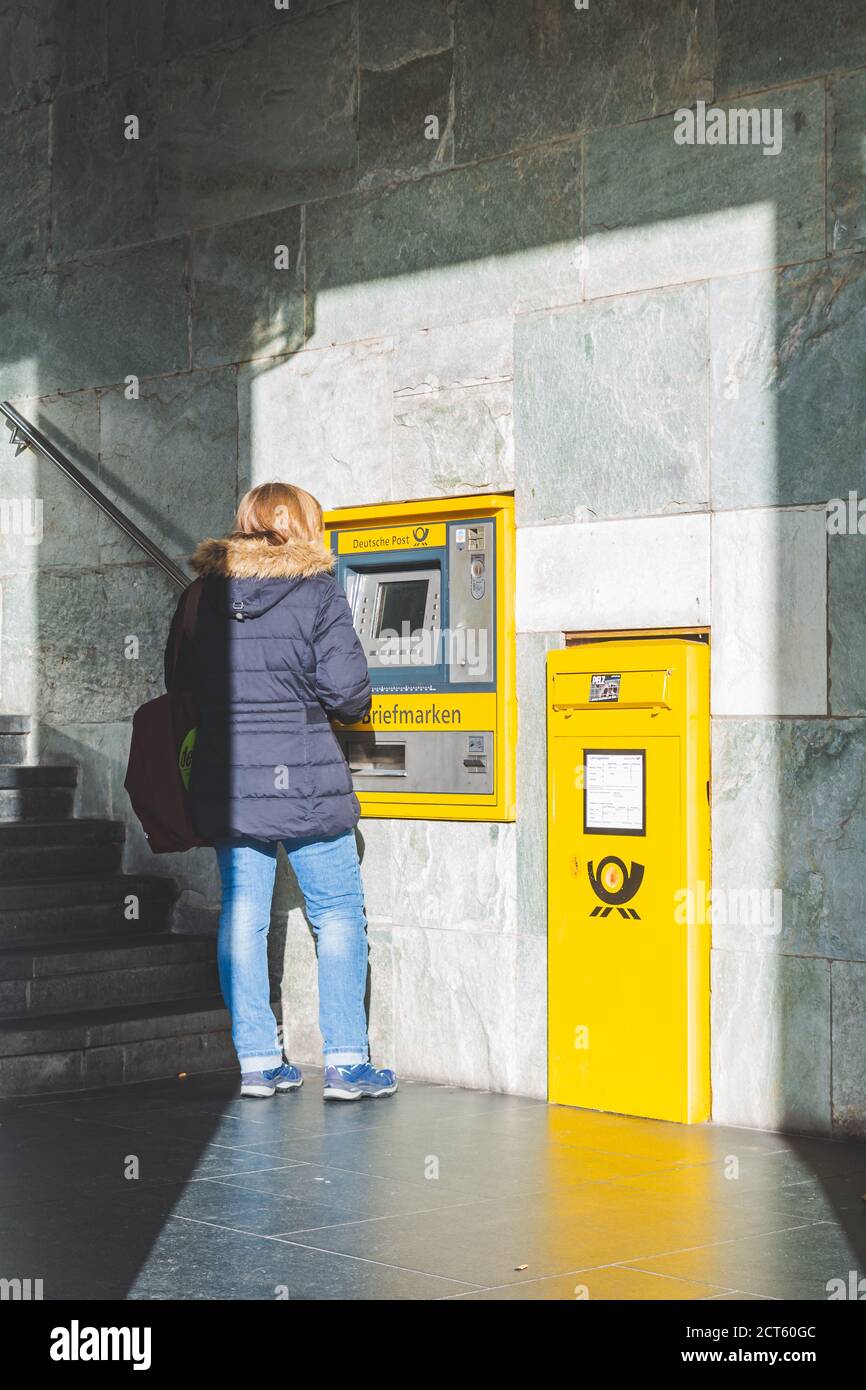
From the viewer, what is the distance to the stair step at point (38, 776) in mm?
8219

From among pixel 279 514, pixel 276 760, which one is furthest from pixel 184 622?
pixel 276 760

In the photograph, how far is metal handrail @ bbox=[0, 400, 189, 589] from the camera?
7.82 meters

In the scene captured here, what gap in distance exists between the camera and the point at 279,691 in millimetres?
6277

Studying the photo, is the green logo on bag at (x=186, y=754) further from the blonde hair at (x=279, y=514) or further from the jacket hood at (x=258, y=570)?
the blonde hair at (x=279, y=514)

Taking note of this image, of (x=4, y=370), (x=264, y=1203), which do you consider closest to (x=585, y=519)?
(x=264, y=1203)

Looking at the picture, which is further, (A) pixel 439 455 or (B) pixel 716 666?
(A) pixel 439 455

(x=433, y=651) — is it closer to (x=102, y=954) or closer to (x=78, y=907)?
(x=102, y=954)

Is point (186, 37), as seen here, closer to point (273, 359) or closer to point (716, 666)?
point (273, 359)

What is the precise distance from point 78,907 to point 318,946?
1506mm

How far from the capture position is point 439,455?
22.6 feet

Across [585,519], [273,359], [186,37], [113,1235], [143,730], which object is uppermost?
[186,37]

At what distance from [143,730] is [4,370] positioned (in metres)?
2.64

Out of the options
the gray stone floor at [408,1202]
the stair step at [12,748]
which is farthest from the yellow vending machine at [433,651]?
the stair step at [12,748]

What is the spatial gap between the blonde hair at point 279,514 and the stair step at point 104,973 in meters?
1.83
